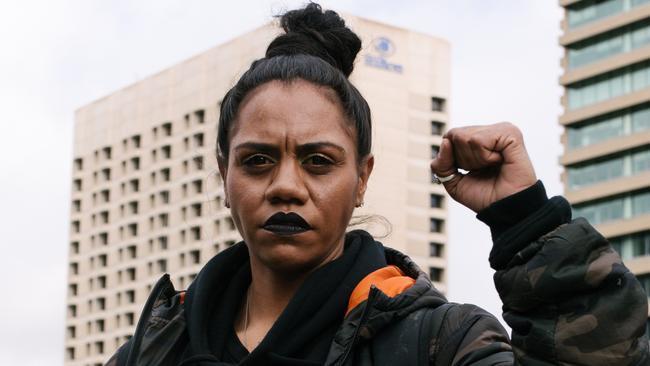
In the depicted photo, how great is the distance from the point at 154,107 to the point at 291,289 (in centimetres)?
8744

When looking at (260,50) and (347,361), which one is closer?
(347,361)

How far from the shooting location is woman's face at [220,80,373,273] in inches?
128

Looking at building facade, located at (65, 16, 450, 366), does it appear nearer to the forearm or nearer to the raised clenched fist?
the raised clenched fist

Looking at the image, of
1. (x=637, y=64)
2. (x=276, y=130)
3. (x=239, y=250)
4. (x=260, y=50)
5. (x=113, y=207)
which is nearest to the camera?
(x=276, y=130)

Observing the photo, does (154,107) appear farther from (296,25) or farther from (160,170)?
(296,25)

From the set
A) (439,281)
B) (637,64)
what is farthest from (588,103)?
(439,281)

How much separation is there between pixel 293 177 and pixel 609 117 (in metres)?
68.2

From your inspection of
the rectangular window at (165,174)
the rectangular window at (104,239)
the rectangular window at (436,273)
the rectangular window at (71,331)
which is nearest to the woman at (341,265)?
the rectangular window at (436,273)

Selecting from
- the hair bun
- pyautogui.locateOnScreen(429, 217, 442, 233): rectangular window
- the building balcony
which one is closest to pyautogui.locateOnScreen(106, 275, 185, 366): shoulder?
the hair bun

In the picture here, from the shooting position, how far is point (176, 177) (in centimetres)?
8775

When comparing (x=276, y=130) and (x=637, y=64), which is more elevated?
(x=637, y=64)

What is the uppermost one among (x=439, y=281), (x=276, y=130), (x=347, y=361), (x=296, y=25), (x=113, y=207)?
(x=113, y=207)

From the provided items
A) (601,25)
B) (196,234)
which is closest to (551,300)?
(601,25)

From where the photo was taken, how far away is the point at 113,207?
9331cm
